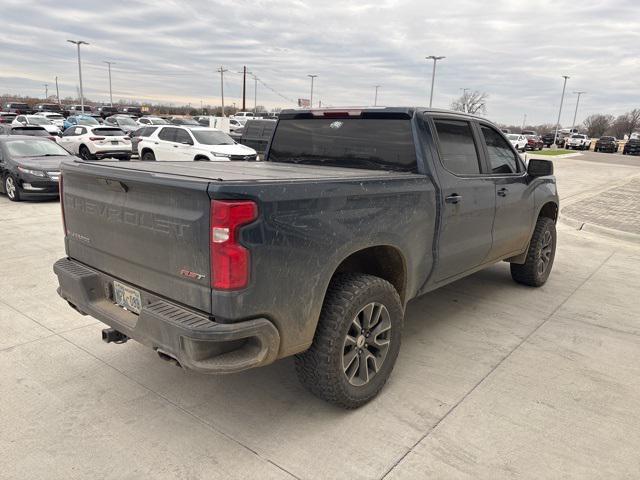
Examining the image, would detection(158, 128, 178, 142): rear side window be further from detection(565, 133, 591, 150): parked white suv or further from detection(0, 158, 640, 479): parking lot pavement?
detection(565, 133, 591, 150): parked white suv

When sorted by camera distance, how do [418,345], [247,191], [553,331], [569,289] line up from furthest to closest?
[569,289], [553,331], [418,345], [247,191]

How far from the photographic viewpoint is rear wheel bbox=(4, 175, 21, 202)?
10.7 m

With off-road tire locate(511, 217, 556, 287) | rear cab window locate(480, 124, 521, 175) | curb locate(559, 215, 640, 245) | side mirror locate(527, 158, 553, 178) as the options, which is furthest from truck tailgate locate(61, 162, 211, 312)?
curb locate(559, 215, 640, 245)

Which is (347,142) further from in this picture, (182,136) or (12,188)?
(182,136)

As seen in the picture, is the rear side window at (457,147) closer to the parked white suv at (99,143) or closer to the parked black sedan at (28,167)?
the parked black sedan at (28,167)

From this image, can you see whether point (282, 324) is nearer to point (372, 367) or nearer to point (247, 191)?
point (247, 191)

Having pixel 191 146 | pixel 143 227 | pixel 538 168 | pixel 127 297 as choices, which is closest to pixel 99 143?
pixel 191 146

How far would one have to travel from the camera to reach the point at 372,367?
318cm

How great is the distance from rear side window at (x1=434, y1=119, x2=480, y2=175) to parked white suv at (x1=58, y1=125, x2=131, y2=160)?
53.8ft

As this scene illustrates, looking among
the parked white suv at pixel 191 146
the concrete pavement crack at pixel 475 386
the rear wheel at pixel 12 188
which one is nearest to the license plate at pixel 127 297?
the concrete pavement crack at pixel 475 386

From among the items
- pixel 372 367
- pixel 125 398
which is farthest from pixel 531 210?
pixel 125 398

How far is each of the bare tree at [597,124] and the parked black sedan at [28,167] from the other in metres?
111

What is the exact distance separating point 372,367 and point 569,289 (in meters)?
3.65

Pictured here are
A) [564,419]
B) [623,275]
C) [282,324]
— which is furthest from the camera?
[623,275]
